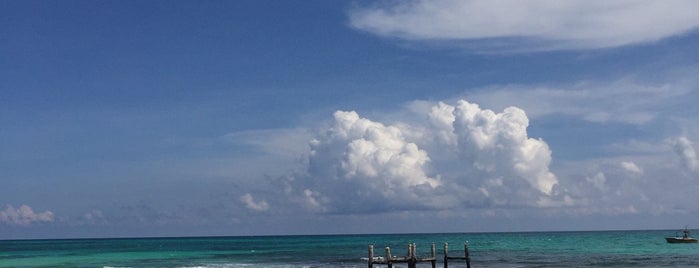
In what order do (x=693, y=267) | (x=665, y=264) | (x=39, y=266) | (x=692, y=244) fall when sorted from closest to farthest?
(x=693, y=267) → (x=665, y=264) → (x=39, y=266) → (x=692, y=244)

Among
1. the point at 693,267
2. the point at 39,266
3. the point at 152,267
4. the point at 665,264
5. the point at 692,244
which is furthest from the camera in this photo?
the point at 692,244

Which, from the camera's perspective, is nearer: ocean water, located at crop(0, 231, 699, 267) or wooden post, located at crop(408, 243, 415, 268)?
wooden post, located at crop(408, 243, 415, 268)

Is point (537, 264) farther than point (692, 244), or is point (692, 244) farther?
point (692, 244)

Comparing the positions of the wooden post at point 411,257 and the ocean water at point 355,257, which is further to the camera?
the ocean water at point 355,257

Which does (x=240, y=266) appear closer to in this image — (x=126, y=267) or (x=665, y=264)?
(x=126, y=267)

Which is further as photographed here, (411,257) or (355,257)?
(355,257)

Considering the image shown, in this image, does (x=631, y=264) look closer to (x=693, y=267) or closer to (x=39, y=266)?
(x=693, y=267)

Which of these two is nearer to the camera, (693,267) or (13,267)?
(693,267)

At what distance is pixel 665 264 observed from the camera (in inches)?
2467

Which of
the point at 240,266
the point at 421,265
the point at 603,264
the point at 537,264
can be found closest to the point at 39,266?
the point at 240,266

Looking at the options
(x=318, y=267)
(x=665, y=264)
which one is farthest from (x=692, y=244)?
(x=318, y=267)

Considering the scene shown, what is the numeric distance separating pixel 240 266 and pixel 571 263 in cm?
2857

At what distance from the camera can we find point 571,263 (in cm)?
6406

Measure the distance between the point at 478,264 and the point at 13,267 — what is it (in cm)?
4553
